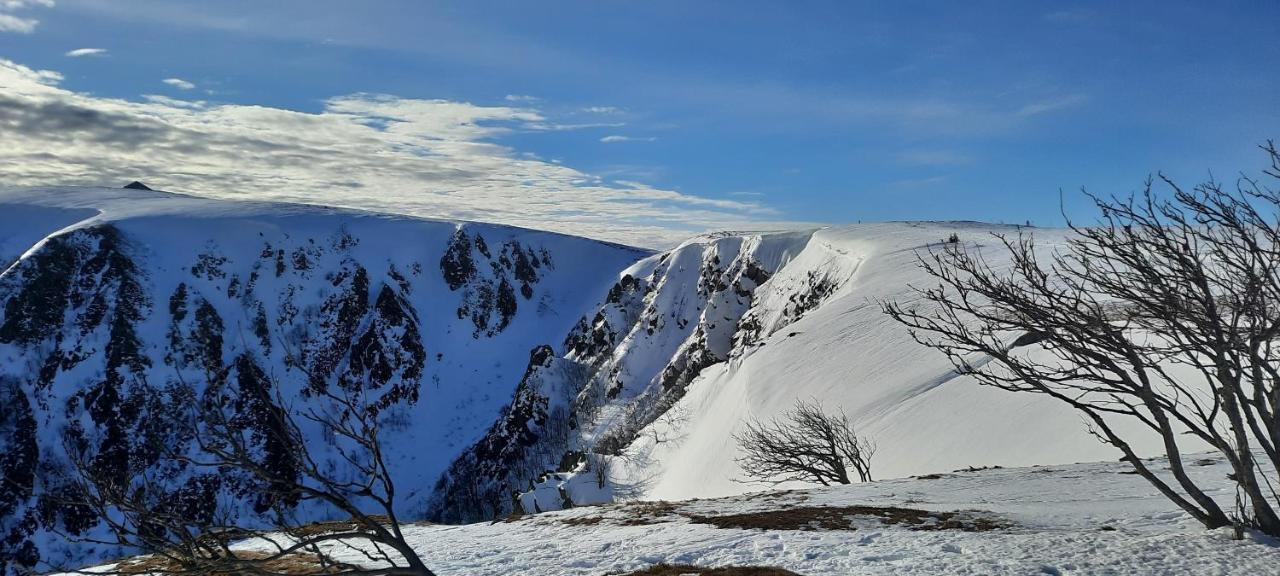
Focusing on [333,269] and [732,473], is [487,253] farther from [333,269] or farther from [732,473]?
[732,473]

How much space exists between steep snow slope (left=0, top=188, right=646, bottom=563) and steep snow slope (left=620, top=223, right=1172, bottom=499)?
48945 millimetres

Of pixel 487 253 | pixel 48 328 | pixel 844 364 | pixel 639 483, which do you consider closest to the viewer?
pixel 844 364

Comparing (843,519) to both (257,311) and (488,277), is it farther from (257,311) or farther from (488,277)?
(488,277)

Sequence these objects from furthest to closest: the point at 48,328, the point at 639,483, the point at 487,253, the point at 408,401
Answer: the point at 487,253
the point at 408,401
the point at 48,328
the point at 639,483

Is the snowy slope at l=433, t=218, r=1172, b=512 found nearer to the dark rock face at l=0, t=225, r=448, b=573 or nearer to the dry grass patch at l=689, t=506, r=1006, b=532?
the dry grass patch at l=689, t=506, r=1006, b=532

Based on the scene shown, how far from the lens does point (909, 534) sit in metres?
11.1

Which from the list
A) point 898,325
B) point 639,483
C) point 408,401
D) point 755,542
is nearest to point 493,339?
point 408,401

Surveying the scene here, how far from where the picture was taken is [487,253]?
477 ft

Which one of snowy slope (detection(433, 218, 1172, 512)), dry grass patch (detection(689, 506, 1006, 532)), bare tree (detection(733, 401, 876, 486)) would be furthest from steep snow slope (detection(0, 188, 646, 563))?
dry grass patch (detection(689, 506, 1006, 532))

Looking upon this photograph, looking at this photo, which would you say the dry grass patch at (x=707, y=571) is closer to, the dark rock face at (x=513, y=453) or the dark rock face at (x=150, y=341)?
the dark rock face at (x=513, y=453)

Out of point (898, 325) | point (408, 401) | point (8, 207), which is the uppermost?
point (8, 207)

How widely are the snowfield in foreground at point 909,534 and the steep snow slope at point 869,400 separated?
5566mm

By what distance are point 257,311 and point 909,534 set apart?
394 ft

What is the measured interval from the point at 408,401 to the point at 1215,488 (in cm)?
11439
